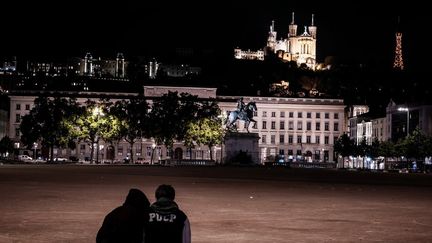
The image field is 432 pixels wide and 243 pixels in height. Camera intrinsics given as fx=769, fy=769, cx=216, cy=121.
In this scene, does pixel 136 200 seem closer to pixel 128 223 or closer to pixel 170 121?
pixel 128 223

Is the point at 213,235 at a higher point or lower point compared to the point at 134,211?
lower

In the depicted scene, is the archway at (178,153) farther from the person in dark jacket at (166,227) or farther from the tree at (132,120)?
the person in dark jacket at (166,227)

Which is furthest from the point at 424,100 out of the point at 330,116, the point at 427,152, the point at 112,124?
the point at 112,124

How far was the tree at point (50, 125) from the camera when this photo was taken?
121 metres

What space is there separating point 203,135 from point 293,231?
4194 inches

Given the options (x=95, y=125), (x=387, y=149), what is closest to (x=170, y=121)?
(x=95, y=125)

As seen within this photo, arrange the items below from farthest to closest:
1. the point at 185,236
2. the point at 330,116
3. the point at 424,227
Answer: the point at 330,116 → the point at 424,227 → the point at 185,236

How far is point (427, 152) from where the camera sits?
108750 millimetres

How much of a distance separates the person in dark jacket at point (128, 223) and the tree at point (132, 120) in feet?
377

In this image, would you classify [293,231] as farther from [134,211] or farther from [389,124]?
[389,124]

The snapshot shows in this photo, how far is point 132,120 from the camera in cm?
12594

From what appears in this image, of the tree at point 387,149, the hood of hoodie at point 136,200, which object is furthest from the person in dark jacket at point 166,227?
the tree at point 387,149

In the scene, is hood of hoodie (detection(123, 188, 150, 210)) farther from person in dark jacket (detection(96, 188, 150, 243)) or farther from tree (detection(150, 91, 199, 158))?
tree (detection(150, 91, 199, 158))

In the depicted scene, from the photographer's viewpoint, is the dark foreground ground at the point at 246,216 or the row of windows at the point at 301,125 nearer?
the dark foreground ground at the point at 246,216
